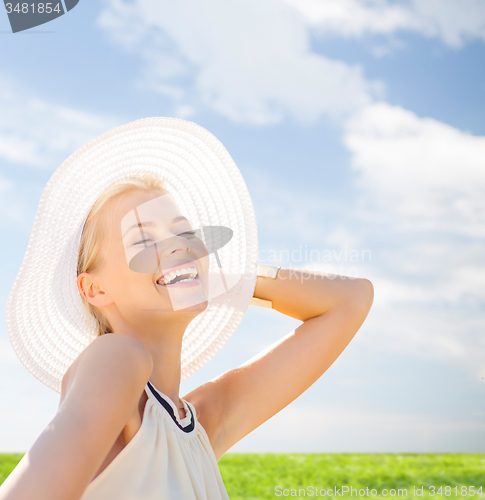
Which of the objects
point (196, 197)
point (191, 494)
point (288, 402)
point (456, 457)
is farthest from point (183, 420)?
point (456, 457)

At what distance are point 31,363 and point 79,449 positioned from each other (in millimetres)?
1022

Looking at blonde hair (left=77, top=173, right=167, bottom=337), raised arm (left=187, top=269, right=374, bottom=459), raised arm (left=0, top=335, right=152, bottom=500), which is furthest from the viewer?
raised arm (left=187, top=269, right=374, bottom=459)

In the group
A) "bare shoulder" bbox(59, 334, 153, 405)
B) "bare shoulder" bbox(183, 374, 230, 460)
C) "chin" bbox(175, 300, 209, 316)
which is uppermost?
"bare shoulder" bbox(59, 334, 153, 405)

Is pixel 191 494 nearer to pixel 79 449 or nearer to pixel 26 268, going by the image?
pixel 79 449

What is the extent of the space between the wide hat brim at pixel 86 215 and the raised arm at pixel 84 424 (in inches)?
27.0

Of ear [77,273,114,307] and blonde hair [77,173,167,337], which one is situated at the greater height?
blonde hair [77,173,167,337]

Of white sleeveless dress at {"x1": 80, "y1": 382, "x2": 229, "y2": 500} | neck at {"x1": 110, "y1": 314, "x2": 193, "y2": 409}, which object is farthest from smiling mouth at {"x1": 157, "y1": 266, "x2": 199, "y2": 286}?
white sleeveless dress at {"x1": 80, "y1": 382, "x2": 229, "y2": 500}

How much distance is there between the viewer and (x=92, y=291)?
6.07ft

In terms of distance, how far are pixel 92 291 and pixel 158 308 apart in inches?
11.5

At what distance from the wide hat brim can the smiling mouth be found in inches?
15.7

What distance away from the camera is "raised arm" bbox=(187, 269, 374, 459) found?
2084 millimetres

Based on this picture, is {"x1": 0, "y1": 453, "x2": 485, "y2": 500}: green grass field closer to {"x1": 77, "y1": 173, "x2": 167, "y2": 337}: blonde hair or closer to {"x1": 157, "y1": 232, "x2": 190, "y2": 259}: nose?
{"x1": 77, "y1": 173, "x2": 167, "y2": 337}: blonde hair

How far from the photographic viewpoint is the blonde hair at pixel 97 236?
185cm

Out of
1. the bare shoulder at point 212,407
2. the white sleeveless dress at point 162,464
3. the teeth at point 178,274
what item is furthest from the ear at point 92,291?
the bare shoulder at point 212,407
